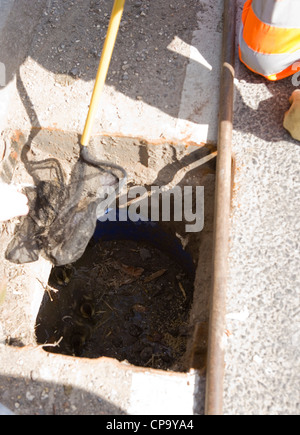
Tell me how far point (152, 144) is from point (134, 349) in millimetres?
1458

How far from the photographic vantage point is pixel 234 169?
98.3 inches

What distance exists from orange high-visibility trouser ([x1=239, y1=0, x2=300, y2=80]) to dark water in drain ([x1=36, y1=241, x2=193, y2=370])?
1.60m

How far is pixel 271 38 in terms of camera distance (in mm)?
2541

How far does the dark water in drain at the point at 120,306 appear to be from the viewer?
9.70 feet

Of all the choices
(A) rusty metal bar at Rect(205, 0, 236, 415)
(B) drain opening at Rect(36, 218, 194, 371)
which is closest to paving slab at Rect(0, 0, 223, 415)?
(A) rusty metal bar at Rect(205, 0, 236, 415)

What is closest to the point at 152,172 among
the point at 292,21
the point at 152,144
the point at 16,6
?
the point at 152,144

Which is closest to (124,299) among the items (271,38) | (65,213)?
(65,213)

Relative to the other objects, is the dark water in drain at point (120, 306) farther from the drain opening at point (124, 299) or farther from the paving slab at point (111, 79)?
the paving slab at point (111, 79)

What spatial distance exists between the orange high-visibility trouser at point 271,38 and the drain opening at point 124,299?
1.35 metres

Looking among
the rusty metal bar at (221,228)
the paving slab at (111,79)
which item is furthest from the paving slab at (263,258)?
the paving slab at (111,79)

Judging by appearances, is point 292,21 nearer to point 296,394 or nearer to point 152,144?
point 152,144

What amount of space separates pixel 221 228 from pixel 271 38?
Result: 1220mm

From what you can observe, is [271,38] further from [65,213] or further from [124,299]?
[124,299]

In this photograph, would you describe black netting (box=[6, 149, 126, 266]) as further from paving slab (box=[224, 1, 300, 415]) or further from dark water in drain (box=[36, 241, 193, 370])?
paving slab (box=[224, 1, 300, 415])
